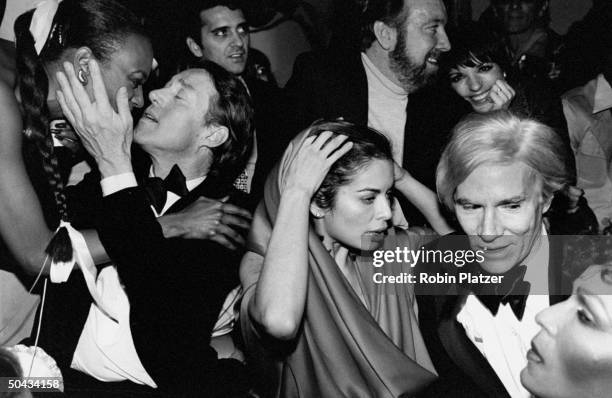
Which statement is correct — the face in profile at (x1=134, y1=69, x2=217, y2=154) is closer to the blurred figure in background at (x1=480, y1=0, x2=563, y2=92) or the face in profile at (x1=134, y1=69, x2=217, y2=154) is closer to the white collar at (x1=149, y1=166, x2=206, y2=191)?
the white collar at (x1=149, y1=166, x2=206, y2=191)

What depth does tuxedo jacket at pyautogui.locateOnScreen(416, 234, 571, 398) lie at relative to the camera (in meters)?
2.24

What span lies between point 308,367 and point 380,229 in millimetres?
446

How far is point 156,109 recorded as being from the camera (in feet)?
7.52

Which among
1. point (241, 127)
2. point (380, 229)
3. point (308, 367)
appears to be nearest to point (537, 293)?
point (380, 229)

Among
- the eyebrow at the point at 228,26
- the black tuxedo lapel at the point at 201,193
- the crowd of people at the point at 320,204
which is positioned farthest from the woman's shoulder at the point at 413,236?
the eyebrow at the point at 228,26

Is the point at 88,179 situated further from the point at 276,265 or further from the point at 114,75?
the point at 276,265

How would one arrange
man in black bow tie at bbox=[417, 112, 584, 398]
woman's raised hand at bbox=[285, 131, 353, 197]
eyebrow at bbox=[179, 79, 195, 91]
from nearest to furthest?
woman's raised hand at bbox=[285, 131, 353, 197] < man in black bow tie at bbox=[417, 112, 584, 398] < eyebrow at bbox=[179, 79, 195, 91]

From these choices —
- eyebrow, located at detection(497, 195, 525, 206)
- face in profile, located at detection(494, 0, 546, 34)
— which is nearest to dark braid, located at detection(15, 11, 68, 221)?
eyebrow, located at detection(497, 195, 525, 206)

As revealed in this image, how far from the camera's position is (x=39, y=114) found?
2287 mm

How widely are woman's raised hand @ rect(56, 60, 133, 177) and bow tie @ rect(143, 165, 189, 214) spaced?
0.10 m

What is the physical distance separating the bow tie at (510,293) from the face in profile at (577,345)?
69 mm

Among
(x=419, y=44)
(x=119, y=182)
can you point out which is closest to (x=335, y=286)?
(x=119, y=182)

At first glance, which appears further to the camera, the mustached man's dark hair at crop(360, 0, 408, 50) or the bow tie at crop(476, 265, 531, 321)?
the mustached man's dark hair at crop(360, 0, 408, 50)

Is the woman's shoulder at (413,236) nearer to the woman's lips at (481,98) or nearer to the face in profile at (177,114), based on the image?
the woman's lips at (481,98)
